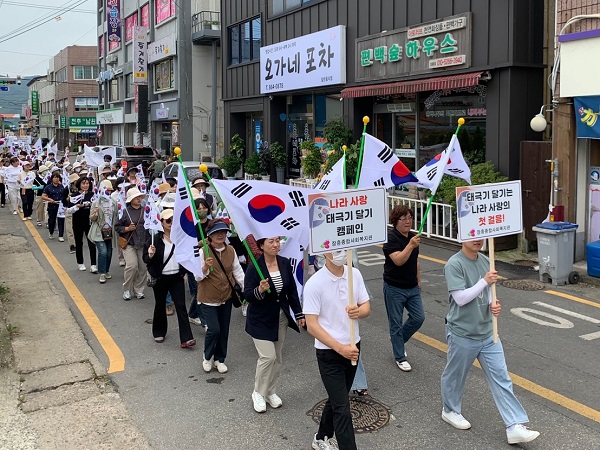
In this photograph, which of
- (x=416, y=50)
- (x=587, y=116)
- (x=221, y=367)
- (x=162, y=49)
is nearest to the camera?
(x=221, y=367)

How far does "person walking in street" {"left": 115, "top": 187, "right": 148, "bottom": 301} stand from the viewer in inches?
358

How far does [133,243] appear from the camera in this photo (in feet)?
29.9

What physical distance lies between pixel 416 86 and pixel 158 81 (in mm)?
26692

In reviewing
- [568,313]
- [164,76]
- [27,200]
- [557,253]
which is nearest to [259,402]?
[568,313]

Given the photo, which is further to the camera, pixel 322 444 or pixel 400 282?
pixel 400 282

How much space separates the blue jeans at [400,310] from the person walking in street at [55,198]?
958cm

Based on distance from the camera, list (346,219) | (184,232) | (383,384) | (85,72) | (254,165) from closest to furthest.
→ 1. (346,219)
2. (383,384)
3. (184,232)
4. (254,165)
5. (85,72)

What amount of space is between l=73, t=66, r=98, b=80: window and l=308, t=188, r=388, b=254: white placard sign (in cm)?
7720

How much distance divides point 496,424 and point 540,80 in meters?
9.35

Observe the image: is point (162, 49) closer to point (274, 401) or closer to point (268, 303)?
point (268, 303)

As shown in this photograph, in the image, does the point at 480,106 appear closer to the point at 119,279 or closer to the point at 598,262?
the point at 598,262

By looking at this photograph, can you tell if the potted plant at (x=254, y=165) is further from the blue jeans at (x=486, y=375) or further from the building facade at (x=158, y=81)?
the blue jeans at (x=486, y=375)

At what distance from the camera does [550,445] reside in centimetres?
459

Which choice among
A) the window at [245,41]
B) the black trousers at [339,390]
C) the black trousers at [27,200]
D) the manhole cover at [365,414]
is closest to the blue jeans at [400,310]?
the manhole cover at [365,414]
